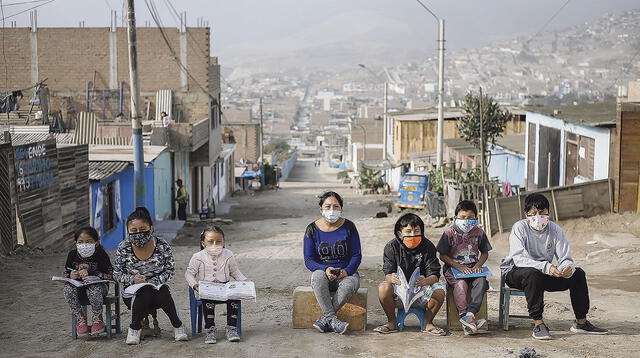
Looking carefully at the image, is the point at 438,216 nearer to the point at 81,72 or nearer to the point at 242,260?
the point at 242,260

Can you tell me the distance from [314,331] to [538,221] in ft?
8.37

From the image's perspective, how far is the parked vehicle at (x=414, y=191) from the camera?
31062 millimetres

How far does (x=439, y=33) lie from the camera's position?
1136 inches

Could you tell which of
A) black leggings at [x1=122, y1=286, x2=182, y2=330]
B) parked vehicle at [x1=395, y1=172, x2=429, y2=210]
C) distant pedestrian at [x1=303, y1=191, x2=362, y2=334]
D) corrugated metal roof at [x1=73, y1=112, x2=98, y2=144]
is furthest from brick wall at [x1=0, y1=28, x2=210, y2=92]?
black leggings at [x1=122, y1=286, x2=182, y2=330]

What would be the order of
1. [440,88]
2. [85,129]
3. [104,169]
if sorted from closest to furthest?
[104,169], [85,129], [440,88]

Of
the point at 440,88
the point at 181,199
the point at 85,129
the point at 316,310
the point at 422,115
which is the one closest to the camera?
the point at 316,310

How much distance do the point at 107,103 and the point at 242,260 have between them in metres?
24.1

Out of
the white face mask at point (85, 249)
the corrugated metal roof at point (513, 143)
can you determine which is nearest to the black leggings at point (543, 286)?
the white face mask at point (85, 249)

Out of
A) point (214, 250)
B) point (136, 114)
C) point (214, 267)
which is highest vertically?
point (136, 114)

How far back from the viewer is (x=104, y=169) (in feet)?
68.1

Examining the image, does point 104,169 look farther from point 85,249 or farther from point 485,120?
point 485,120

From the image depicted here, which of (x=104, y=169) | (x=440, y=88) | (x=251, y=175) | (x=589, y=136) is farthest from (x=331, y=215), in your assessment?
(x=251, y=175)

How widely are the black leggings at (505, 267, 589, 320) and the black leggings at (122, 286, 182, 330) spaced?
3.46 meters

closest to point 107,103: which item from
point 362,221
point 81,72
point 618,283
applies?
point 81,72
